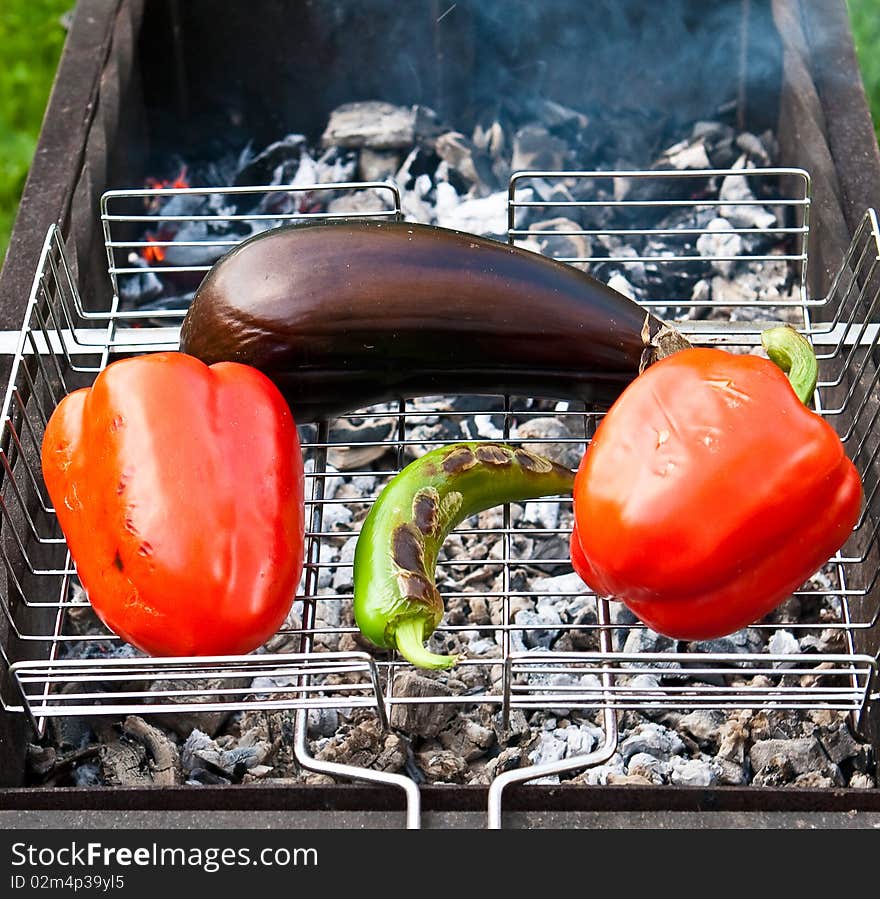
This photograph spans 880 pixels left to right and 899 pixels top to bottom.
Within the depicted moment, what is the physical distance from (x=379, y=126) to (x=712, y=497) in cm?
183

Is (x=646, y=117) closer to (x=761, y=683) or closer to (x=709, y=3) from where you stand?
(x=709, y=3)

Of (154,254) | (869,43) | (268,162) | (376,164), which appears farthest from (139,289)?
(869,43)

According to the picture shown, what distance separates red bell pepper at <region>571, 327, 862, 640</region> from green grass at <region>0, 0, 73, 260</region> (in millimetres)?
2172

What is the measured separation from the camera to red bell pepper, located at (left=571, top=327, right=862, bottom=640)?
1554 millimetres

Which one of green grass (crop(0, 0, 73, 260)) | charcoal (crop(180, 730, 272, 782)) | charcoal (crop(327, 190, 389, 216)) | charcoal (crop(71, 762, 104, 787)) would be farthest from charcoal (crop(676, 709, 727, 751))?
green grass (crop(0, 0, 73, 260))

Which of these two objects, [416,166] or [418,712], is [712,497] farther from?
[416,166]

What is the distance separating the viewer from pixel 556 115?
309 cm

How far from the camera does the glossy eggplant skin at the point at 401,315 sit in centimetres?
189

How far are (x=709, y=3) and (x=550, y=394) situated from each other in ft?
4.77

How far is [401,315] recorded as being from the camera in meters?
1.90

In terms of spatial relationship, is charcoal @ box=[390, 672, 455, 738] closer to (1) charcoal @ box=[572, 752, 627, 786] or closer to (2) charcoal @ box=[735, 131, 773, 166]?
(1) charcoal @ box=[572, 752, 627, 786]

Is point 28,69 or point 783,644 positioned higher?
point 28,69

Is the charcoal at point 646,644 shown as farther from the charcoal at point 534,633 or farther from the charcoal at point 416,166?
the charcoal at point 416,166
